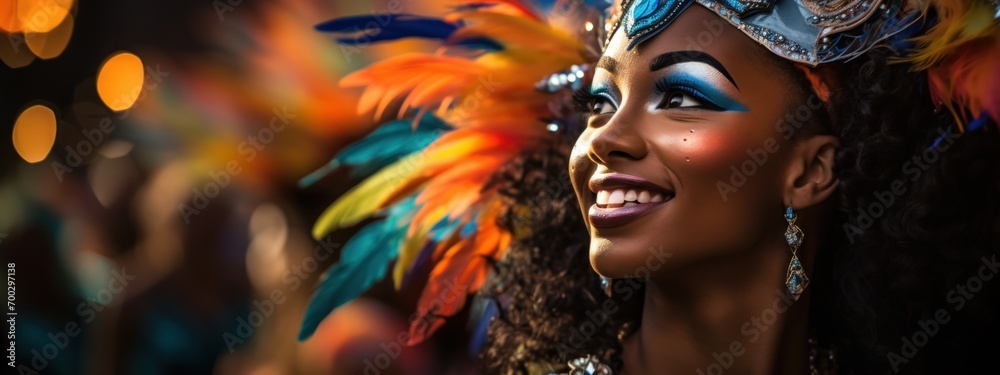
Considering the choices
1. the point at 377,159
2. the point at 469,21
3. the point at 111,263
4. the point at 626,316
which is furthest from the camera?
the point at 111,263

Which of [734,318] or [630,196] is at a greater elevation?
[630,196]

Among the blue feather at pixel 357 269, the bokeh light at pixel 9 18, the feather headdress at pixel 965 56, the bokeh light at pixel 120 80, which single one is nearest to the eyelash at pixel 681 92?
the feather headdress at pixel 965 56

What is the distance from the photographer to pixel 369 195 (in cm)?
283

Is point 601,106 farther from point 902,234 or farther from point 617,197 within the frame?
point 902,234

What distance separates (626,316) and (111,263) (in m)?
1.74

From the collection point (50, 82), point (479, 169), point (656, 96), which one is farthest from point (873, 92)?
point (50, 82)

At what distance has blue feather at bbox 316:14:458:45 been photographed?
2715 millimetres

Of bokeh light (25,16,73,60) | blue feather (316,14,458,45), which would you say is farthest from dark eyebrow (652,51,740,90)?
bokeh light (25,16,73,60)

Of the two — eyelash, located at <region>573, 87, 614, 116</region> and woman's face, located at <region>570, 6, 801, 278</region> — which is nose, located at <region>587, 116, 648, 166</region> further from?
eyelash, located at <region>573, 87, 614, 116</region>

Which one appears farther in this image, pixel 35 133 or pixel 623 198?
pixel 35 133

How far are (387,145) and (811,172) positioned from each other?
132 centimetres

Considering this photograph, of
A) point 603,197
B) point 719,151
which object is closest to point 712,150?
point 719,151

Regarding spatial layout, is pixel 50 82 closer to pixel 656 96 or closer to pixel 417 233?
pixel 417 233

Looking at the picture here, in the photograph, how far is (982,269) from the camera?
2049 millimetres
